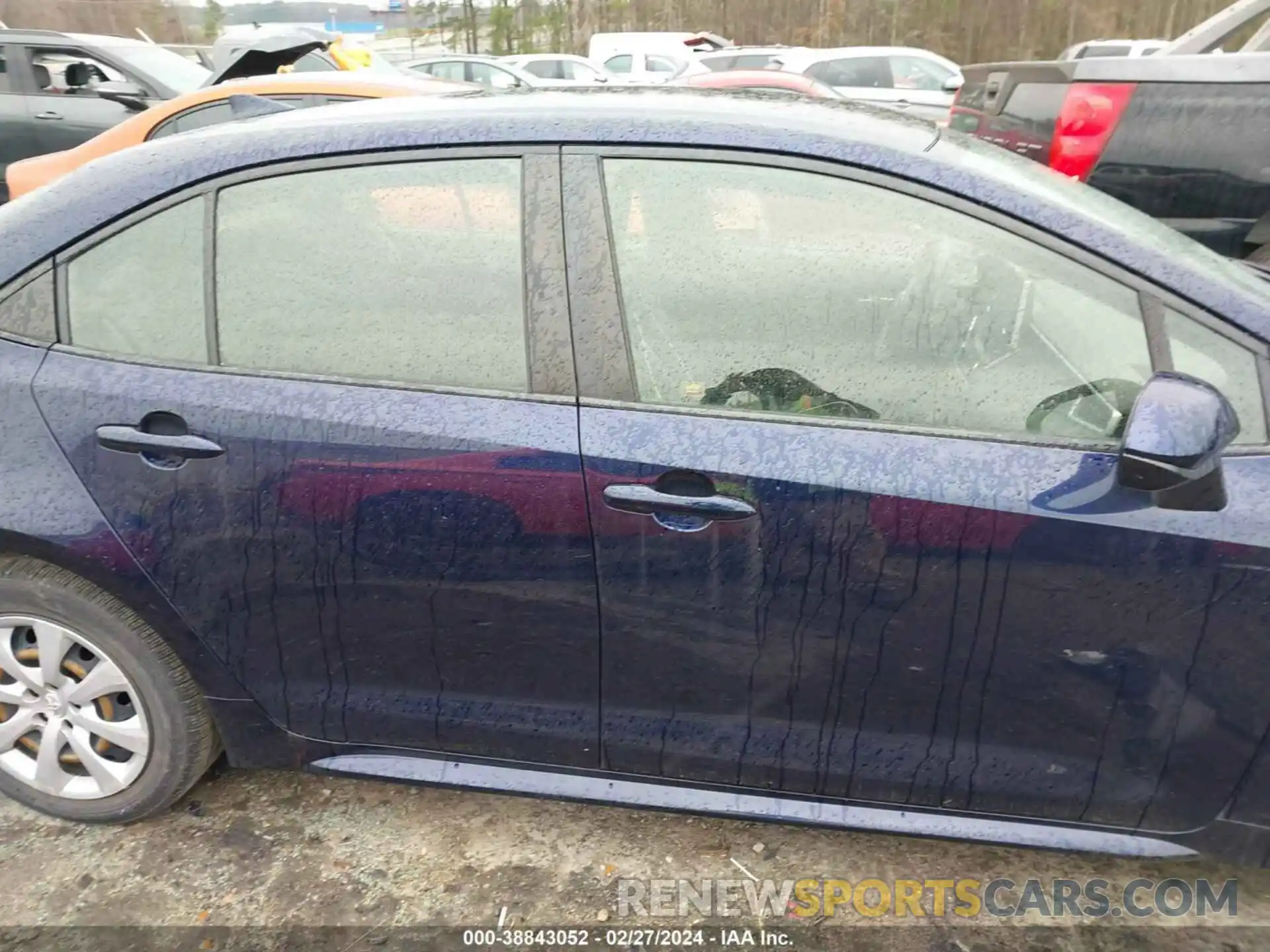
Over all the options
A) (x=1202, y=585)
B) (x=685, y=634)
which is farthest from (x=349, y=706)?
(x=1202, y=585)

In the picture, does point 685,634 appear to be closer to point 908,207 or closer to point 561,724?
point 561,724

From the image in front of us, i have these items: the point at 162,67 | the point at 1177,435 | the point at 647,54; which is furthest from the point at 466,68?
the point at 1177,435

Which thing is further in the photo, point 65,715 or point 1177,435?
point 65,715

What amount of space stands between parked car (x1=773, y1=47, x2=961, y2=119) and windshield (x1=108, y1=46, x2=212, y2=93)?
834cm

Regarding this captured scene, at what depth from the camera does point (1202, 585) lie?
1.60 meters

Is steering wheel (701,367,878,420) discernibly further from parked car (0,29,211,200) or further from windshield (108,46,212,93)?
parked car (0,29,211,200)

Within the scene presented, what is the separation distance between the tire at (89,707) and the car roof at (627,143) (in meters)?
0.71

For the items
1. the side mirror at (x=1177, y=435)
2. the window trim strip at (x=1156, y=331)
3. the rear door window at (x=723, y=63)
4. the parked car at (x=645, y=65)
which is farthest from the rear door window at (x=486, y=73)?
the side mirror at (x=1177, y=435)

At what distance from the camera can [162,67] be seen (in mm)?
8648

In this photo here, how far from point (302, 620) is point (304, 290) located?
679mm

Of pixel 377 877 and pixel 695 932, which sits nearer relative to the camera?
pixel 695 932

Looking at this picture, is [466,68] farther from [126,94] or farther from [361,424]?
[361,424]

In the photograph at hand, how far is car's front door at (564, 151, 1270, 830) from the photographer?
1.63 m

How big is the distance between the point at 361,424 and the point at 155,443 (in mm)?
423
